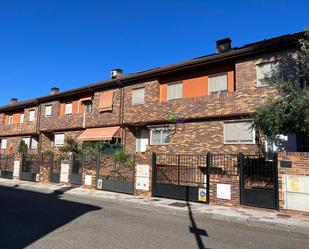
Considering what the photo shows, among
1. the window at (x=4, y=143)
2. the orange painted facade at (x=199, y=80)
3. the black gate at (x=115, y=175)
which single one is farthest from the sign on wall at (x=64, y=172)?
the window at (x=4, y=143)

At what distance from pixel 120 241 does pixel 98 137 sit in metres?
14.4

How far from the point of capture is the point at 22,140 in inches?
1168

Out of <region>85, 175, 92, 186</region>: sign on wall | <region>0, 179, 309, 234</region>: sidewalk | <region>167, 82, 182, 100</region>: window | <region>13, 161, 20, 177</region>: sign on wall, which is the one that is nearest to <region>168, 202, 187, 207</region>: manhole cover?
<region>0, 179, 309, 234</region>: sidewalk

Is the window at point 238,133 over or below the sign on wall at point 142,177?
over

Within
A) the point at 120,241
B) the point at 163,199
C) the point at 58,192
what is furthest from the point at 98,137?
the point at 120,241

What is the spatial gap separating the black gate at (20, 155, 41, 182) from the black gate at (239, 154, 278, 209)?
16.0m

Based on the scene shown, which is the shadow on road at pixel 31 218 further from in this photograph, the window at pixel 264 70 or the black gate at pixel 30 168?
the window at pixel 264 70

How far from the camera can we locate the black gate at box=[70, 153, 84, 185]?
1833cm

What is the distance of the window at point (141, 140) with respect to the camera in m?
19.7

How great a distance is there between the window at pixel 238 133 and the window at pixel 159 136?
4.09m

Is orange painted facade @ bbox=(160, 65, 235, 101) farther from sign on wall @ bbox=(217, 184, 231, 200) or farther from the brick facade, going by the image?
sign on wall @ bbox=(217, 184, 231, 200)

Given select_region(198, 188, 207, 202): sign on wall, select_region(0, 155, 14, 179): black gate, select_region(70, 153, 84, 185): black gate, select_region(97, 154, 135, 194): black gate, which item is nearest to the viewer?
select_region(198, 188, 207, 202): sign on wall

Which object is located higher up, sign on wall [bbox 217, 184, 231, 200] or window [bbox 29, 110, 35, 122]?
window [bbox 29, 110, 35, 122]

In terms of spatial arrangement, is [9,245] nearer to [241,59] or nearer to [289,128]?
[289,128]
